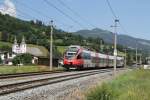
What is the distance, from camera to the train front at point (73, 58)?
2281 inches

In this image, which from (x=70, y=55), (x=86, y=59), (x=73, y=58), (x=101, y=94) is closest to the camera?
(x=101, y=94)

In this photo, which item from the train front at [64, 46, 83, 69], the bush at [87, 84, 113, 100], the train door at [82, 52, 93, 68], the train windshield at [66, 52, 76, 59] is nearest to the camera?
the bush at [87, 84, 113, 100]

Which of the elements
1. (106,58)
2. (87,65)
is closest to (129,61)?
(106,58)

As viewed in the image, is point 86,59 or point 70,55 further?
point 86,59

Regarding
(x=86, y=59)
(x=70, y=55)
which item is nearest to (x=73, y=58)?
(x=70, y=55)

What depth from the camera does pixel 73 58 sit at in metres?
58.0

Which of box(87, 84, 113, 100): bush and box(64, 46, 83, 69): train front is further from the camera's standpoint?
box(64, 46, 83, 69): train front

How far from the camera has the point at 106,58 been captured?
281 ft

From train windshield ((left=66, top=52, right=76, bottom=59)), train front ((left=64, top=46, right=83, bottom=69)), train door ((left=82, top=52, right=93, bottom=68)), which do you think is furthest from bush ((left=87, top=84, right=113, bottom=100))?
train door ((left=82, top=52, right=93, bottom=68))

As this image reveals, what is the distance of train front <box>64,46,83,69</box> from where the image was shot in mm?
57938

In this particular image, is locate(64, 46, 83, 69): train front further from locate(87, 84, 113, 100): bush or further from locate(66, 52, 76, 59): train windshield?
locate(87, 84, 113, 100): bush

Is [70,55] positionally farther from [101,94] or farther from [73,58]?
[101,94]

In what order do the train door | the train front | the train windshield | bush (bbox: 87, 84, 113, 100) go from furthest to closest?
the train door < the train windshield < the train front < bush (bbox: 87, 84, 113, 100)

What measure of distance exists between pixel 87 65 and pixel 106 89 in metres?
46.3
